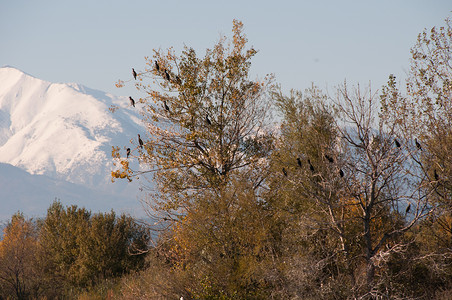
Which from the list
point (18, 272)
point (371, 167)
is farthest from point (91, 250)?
point (371, 167)

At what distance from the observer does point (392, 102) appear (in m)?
22.5

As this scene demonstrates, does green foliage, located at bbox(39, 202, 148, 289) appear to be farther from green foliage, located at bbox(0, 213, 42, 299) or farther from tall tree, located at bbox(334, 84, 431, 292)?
tall tree, located at bbox(334, 84, 431, 292)

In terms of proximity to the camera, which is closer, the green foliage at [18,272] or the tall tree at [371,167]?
the tall tree at [371,167]

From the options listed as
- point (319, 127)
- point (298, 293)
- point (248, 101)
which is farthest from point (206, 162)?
point (298, 293)

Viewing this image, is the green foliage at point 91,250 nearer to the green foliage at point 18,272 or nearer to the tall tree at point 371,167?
the green foliage at point 18,272

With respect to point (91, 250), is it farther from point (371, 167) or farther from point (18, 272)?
point (371, 167)

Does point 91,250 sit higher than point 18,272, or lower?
higher

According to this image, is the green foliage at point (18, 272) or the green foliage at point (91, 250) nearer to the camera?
the green foliage at point (18, 272)

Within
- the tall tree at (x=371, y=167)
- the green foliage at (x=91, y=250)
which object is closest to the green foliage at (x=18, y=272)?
the green foliage at (x=91, y=250)

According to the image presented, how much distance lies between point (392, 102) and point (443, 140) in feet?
9.13

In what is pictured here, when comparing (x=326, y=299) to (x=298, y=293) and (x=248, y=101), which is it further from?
(x=248, y=101)

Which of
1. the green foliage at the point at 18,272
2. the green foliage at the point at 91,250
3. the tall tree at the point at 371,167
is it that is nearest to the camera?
the tall tree at the point at 371,167

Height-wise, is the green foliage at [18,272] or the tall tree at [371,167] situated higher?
the tall tree at [371,167]

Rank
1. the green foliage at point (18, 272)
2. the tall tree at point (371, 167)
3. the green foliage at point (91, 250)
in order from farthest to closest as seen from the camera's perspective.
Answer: the green foliage at point (91, 250) < the green foliage at point (18, 272) < the tall tree at point (371, 167)
